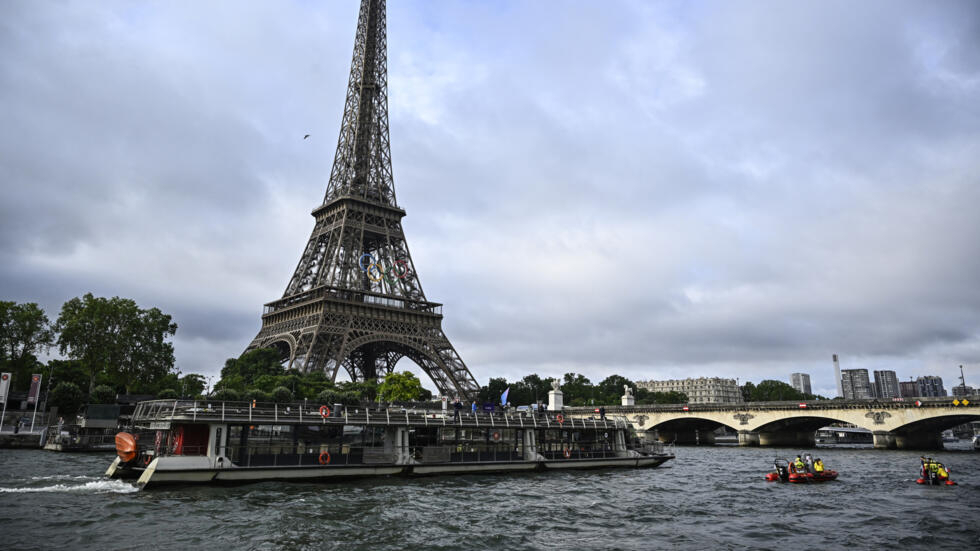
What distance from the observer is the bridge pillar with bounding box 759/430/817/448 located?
307 ft

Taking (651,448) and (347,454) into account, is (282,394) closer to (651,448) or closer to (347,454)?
(347,454)

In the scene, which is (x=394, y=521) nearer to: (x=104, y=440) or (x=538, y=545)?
(x=538, y=545)

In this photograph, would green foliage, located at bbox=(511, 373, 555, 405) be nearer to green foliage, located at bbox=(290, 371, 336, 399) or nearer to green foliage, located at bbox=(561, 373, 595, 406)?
green foliage, located at bbox=(561, 373, 595, 406)

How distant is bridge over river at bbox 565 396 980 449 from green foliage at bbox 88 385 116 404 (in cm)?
5877

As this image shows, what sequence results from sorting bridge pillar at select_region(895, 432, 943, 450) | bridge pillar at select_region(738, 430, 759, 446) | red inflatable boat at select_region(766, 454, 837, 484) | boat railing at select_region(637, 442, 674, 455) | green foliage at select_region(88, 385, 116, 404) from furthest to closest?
bridge pillar at select_region(738, 430, 759, 446)
bridge pillar at select_region(895, 432, 943, 450)
green foliage at select_region(88, 385, 116, 404)
boat railing at select_region(637, 442, 674, 455)
red inflatable boat at select_region(766, 454, 837, 484)

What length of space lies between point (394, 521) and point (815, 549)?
52.4 ft

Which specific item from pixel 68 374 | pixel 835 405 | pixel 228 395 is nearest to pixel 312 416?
pixel 228 395

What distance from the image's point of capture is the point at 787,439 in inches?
3829

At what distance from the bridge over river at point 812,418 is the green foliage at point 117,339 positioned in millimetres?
61047

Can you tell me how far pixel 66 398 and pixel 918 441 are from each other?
356ft

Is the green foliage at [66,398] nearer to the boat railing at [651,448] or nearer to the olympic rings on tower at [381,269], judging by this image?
the olympic rings on tower at [381,269]

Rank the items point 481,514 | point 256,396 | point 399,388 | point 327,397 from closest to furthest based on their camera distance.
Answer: point 481,514 → point 327,397 → point 256,396 → point 399,388

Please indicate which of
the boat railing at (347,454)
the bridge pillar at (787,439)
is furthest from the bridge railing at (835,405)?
the boat railing at (347,454)

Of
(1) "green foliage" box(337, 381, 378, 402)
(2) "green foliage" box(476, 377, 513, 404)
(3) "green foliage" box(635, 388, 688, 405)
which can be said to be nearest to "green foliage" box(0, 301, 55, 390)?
(1) "green foliage" box(337, 381, 378, 402)
